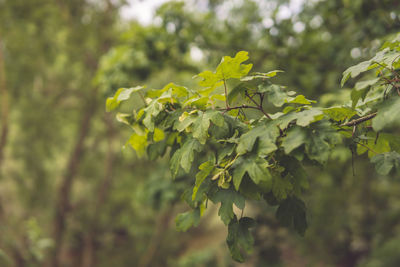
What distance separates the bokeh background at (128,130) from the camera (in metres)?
3.67

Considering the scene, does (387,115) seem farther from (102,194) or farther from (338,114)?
(102,194)

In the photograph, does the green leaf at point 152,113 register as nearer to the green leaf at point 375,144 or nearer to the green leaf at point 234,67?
the green leaf at point 234,67

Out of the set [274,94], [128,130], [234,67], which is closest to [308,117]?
[274,94]

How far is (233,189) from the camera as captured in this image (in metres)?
1.18

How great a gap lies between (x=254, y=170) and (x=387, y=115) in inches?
18.6

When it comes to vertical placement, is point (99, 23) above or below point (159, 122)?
above

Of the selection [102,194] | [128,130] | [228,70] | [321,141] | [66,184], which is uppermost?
[128,130]

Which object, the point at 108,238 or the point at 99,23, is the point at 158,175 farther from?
the point at 108,238

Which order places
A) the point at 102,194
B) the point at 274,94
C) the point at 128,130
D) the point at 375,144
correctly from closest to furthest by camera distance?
the point at 274,94
the point at 375,144
the point at 128,130
the point at 102,194

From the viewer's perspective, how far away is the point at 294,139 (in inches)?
42.1

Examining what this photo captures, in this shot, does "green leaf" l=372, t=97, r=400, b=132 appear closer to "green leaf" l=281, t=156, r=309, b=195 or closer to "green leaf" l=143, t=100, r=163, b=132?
"green leaf" l=281, t=156, r=309, b=195

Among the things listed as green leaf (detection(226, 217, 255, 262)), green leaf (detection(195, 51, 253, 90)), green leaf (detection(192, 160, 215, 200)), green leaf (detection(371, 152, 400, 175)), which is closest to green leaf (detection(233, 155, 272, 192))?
green leaf (detection(192, 160, 215, 200))

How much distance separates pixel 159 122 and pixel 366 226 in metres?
6.58

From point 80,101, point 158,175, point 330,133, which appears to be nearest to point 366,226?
point 158,175
